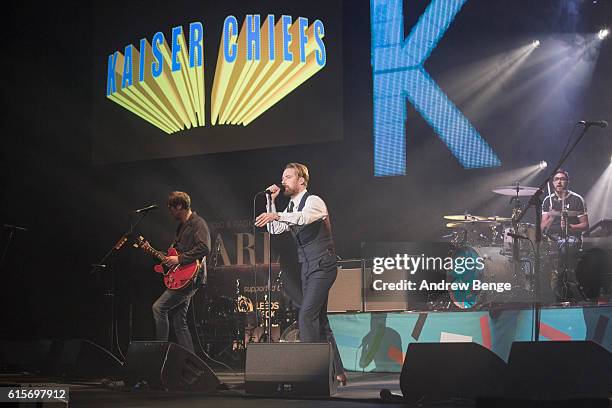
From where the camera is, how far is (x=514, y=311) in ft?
25.7

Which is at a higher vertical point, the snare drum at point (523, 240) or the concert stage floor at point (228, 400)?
the snare drum at point (523, 240)

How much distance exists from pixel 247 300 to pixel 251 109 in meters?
2.62

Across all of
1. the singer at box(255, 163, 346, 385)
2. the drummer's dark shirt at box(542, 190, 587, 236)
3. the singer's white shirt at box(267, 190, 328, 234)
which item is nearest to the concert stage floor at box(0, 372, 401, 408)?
the singer at box(255, 163, 346, 385)

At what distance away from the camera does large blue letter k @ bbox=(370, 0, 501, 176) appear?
33.5 ft

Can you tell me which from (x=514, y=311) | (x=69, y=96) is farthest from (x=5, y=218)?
(x=514, y=311)

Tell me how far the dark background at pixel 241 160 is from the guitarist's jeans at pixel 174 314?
348cm

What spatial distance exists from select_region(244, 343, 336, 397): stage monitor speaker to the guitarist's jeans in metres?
1.24

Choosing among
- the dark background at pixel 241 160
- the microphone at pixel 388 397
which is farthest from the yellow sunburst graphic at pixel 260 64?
the microphone at pixel 388 397

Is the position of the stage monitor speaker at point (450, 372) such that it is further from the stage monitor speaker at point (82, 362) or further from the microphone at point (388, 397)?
the stage monitor speaker at point (82, 362)

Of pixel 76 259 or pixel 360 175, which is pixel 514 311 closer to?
pixel 360 175

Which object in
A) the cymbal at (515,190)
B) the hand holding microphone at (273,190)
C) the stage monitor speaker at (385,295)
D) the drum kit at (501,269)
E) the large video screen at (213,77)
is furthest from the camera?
the large video screen at (213,77)

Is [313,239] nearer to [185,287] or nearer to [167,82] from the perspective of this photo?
[185,287]

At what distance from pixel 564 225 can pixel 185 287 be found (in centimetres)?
466

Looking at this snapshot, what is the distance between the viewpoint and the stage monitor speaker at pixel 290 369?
5168mm
